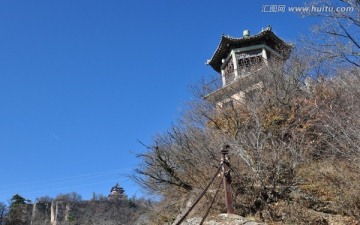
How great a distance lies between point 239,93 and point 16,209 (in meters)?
61.0

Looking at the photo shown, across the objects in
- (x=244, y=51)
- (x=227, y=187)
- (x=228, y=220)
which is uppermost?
(x=244, y=51)

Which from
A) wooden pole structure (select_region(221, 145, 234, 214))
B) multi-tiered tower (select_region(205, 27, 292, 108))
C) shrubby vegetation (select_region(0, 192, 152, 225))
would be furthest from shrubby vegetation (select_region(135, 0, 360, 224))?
shrubby vegetation (select_region(0, 192, 152, 225))

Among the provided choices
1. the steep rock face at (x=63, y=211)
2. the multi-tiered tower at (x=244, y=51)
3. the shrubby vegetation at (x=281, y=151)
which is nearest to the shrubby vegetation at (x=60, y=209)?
the steep rock face at (x=63, y=211)

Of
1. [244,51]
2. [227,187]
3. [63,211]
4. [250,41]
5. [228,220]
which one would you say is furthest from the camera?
[63,211]

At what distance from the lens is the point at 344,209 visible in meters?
7.02

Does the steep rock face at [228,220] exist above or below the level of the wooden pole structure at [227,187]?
below

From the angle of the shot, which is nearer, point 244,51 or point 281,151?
point 281,151

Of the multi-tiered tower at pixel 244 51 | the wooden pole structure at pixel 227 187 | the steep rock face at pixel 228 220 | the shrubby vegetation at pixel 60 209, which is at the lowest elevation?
the steep rock face at pixel 228 220

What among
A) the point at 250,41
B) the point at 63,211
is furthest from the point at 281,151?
the point at 63,211

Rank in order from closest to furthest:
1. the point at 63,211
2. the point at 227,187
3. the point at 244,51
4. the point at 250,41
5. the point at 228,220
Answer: the point at 228,220 < the point at 227,187 < the point at 250,41 < the point at 244,51 < the point at 63,211

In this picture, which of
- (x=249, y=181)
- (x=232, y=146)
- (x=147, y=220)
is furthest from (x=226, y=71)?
(x=249, y=181)

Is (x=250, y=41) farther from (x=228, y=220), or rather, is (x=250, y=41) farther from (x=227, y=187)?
(x=228, y=220)

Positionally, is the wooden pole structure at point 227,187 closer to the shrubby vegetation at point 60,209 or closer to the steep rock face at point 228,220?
the steep rock face at point 228,220

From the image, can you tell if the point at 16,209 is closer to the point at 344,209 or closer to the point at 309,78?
Result: the point at 309,78
